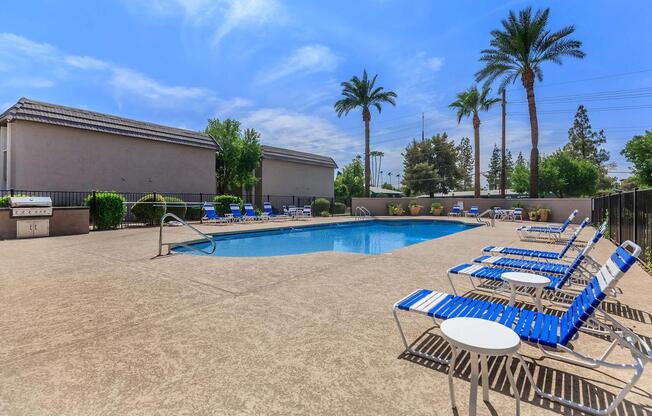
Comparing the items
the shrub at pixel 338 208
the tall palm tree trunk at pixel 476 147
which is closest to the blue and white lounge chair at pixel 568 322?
the shrub at pixel 338 208

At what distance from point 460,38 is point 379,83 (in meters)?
10.2

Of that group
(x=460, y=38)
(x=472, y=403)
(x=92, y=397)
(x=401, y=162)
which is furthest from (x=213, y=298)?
(x=401, y=162)

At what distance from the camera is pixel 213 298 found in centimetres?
423

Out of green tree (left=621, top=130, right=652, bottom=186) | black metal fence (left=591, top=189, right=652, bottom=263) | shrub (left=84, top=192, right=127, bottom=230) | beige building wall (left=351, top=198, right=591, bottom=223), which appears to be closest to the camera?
black metal fence (left=591, top=189, right=652, bottom=263)

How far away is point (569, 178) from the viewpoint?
35469mm

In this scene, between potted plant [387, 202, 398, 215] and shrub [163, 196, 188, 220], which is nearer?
shrub [163, 196, 188, 220]

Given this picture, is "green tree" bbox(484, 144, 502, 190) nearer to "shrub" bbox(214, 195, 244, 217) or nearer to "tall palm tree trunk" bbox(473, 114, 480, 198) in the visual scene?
"tall palm tree trunk" bbox(473, 114, 480, 198)

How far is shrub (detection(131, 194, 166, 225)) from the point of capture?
14.5m

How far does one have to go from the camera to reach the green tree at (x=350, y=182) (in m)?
40.9

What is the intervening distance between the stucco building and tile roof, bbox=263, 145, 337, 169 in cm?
530

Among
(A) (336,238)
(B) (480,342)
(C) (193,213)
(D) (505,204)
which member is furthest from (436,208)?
(B) (480,342)

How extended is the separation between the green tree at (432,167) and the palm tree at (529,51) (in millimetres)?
20441

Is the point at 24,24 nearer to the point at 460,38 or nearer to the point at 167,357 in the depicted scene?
the point at 167,357

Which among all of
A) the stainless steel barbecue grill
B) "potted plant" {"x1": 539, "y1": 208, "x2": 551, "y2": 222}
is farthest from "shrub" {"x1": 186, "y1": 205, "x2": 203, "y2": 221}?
"potted plant" {"x1": 539, "y1": 208, "x2": 551, "y2": 222}
